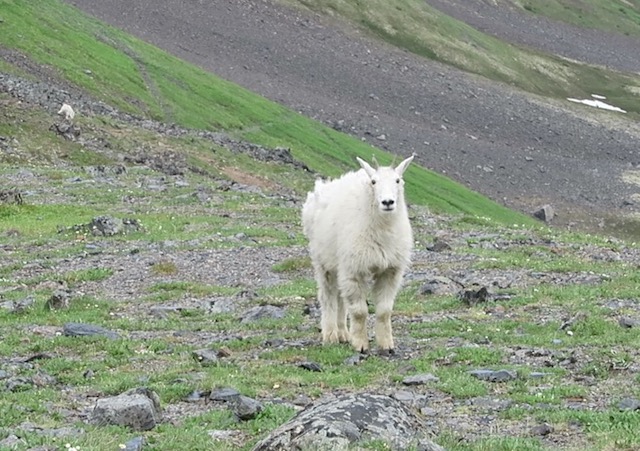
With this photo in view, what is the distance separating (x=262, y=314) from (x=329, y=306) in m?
3.15

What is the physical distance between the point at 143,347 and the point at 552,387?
304 inches

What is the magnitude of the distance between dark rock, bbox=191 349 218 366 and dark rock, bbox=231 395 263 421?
3.59 metres

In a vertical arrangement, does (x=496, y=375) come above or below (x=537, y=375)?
below

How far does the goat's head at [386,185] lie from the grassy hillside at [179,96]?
1859 inches

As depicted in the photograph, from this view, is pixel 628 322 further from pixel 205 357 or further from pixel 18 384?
pixel 18 384

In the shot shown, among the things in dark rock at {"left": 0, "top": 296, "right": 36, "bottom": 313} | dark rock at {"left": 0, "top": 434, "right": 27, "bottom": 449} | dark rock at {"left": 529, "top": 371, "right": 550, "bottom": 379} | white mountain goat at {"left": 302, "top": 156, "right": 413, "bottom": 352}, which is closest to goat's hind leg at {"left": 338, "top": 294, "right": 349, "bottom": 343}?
white mountain goat at {"left": 302, "top": 156, "right": 413, "bottom": 352}

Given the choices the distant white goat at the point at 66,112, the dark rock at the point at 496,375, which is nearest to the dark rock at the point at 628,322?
the dark rock at the point at 496,375

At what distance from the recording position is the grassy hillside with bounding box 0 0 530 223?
70.9m

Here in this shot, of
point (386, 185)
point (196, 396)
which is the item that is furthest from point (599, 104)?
point (196, 396)

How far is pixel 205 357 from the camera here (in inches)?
646

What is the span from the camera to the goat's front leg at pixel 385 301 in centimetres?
1702

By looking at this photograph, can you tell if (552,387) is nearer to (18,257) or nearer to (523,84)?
(18,257)

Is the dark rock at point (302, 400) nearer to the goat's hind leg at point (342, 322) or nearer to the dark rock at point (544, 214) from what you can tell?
the goat's hind leg at point (342, 322)

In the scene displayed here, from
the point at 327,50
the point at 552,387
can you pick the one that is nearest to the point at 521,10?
the point at 327,50
